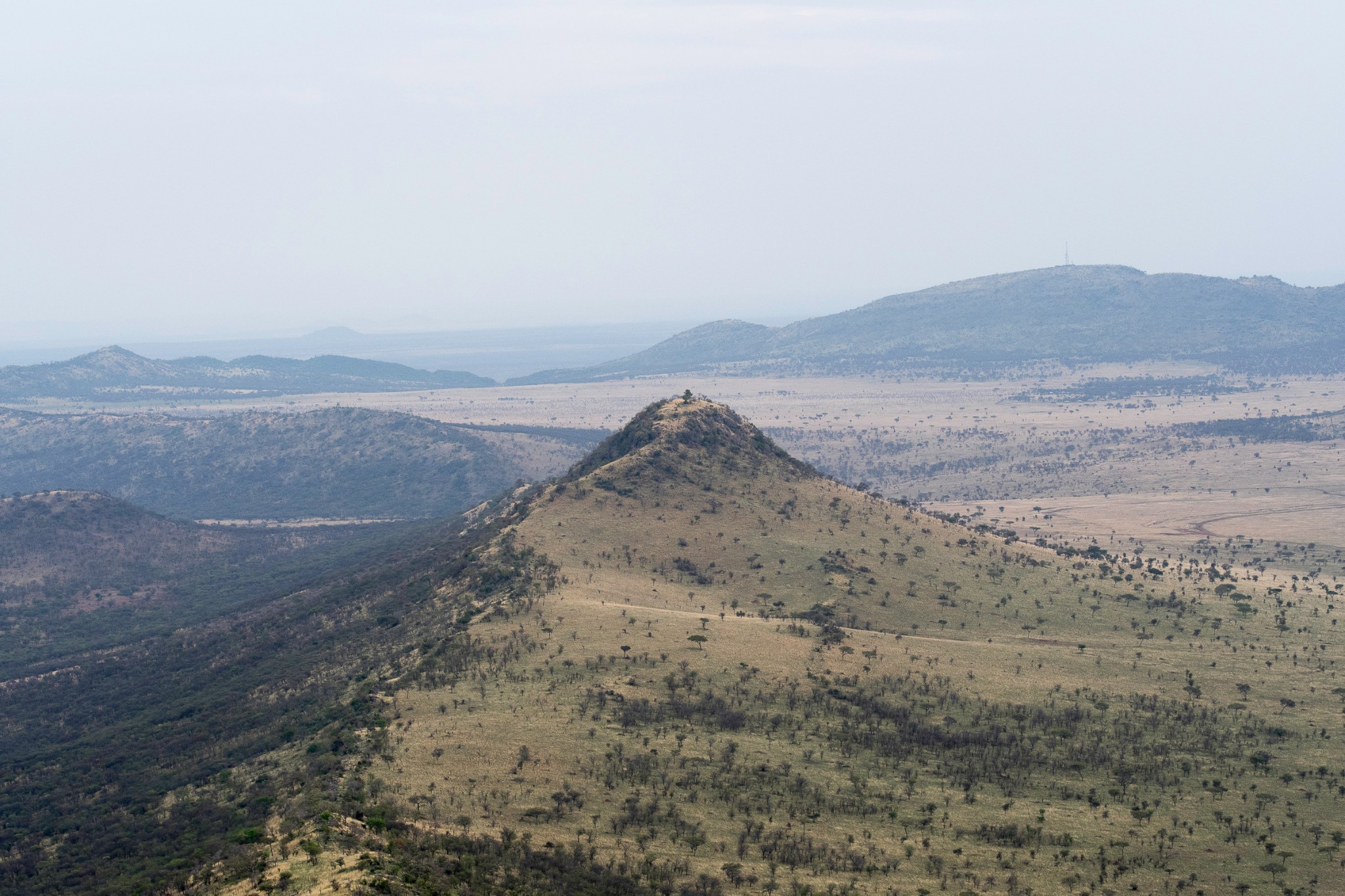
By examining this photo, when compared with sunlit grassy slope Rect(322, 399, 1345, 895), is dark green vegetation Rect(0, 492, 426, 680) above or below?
below

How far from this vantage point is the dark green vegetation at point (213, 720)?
3691cm

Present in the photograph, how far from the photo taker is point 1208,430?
629ft

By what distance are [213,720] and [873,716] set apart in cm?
3418

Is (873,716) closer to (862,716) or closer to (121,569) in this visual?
(862,716)

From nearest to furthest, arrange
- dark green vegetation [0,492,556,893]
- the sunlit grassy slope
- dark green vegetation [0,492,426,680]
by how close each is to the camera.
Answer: the sunlit grassy slope < dark green vegetation [0,492,556,893] < dark green vegetation [0,492,426,680]

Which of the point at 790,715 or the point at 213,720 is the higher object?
the point at 790,715

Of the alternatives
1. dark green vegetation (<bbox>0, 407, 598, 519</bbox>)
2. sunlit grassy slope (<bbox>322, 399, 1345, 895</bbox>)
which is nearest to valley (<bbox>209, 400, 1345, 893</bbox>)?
sunlit grassy slope (<bbox>322, 399, 1345, 895</bbox>)

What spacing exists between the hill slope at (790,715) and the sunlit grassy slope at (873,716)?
0.16 metres

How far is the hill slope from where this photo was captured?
35281 mm

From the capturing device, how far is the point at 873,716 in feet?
155

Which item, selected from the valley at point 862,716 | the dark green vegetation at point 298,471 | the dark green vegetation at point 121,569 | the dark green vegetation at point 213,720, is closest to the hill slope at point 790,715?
the valley at point 862,716

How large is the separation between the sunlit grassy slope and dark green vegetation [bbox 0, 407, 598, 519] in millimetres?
98729

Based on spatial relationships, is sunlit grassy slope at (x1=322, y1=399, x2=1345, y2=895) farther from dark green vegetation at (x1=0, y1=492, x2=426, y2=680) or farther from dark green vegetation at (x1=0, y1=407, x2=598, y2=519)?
dark green vegetation at (x1=0, y1=407, x2=598, y2=519)

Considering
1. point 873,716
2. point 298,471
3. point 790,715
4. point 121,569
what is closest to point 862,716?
point 873,716
